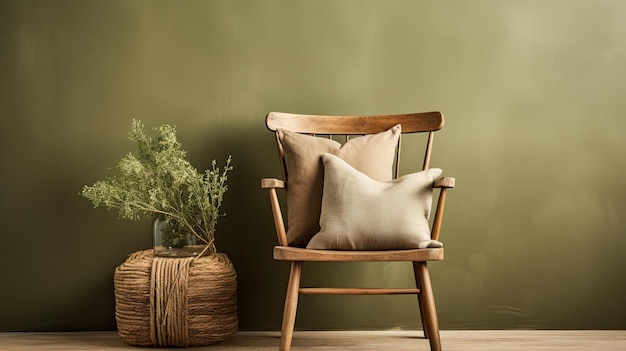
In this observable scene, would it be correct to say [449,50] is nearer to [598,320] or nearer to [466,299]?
[466,299]

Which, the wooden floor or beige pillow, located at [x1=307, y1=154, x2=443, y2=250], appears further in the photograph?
the wooden floor

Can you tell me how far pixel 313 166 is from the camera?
2037 mm

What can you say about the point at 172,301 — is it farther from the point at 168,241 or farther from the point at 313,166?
the point at 313,166

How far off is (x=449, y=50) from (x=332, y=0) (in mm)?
539

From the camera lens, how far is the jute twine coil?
1.92 meters

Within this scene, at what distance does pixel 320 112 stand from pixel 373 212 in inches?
27.6

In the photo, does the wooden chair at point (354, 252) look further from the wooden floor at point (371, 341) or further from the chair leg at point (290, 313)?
the wooden floor at point (371, 341)

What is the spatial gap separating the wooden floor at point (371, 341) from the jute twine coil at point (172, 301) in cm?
7

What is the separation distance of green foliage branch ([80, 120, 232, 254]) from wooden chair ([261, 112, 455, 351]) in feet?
1.05

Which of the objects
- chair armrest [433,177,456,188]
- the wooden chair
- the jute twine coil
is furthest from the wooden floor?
chair armrest [433,177,456,188]

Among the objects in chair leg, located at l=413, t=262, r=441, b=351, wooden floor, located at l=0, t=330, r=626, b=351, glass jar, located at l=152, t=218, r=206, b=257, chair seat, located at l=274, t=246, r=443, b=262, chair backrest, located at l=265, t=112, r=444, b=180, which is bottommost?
wooden floor, located at l=0, t=330, r=626, b=351

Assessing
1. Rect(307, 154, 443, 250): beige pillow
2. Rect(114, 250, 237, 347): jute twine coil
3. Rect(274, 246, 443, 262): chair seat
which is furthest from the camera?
Rect(114, 250, 237, 347): jute twine coil

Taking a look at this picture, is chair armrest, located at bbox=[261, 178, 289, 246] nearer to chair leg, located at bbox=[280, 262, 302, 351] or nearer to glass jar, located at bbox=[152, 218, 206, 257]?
chair leg, located at bbox=[280, 262, 302, 351]

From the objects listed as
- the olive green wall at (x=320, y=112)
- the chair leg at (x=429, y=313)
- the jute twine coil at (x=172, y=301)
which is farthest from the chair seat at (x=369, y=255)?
the olive green wall at (x=320, y=112)
